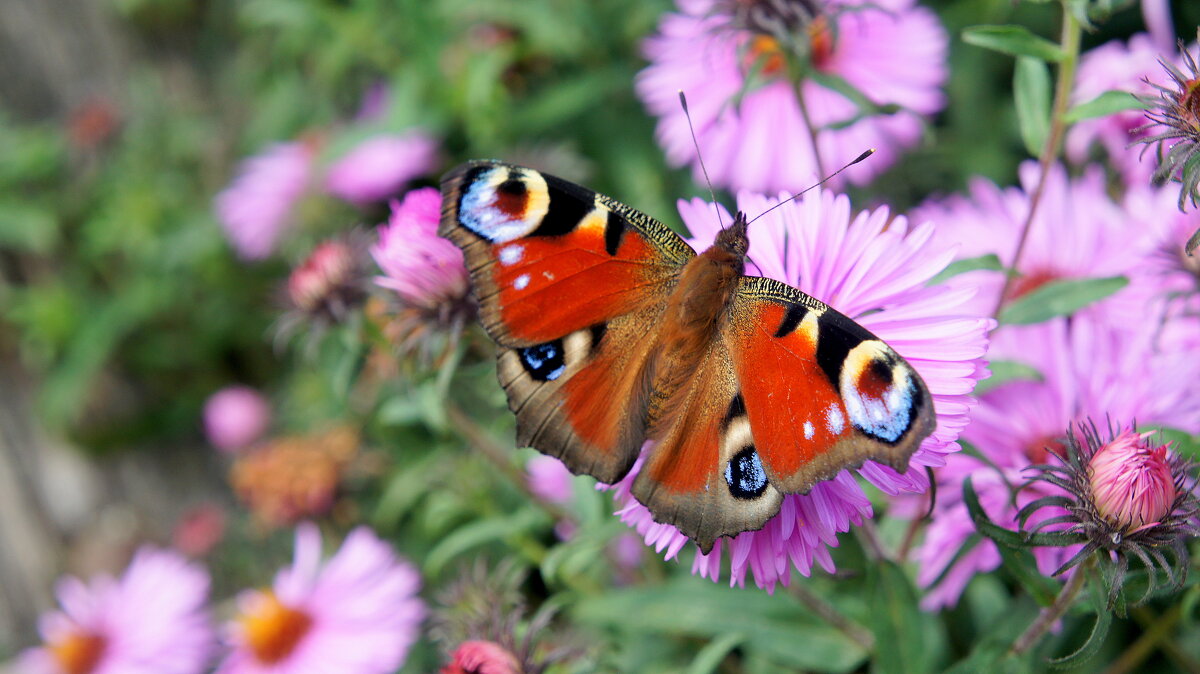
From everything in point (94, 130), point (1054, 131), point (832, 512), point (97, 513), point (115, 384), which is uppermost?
point (1054, 131)

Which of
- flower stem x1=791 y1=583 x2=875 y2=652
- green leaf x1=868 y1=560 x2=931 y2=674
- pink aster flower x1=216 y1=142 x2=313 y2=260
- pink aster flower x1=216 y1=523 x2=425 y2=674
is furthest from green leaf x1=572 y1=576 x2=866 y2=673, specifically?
pink aster flower x1=216 y1=142 x2=313 y2=260

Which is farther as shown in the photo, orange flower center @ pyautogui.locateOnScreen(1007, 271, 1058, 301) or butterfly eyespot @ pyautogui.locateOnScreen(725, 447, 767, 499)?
orange flower center @ pyautogui.locateOnScreen(1007, 271, 1058, 301)

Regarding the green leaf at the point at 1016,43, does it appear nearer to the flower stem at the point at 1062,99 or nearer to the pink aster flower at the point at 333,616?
the flower stem at the point at 1062,99

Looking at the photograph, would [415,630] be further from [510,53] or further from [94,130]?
[94,130]

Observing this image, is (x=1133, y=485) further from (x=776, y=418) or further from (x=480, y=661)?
(x=480, y=661)

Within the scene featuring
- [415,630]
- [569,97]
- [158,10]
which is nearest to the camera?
[415,630]

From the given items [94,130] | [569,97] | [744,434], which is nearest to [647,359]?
[744,434]

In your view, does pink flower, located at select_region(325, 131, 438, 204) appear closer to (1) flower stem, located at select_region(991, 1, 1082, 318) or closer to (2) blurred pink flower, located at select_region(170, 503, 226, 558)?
(2) blurred pink flower, located at select_region(170, 503, 226, 558)
